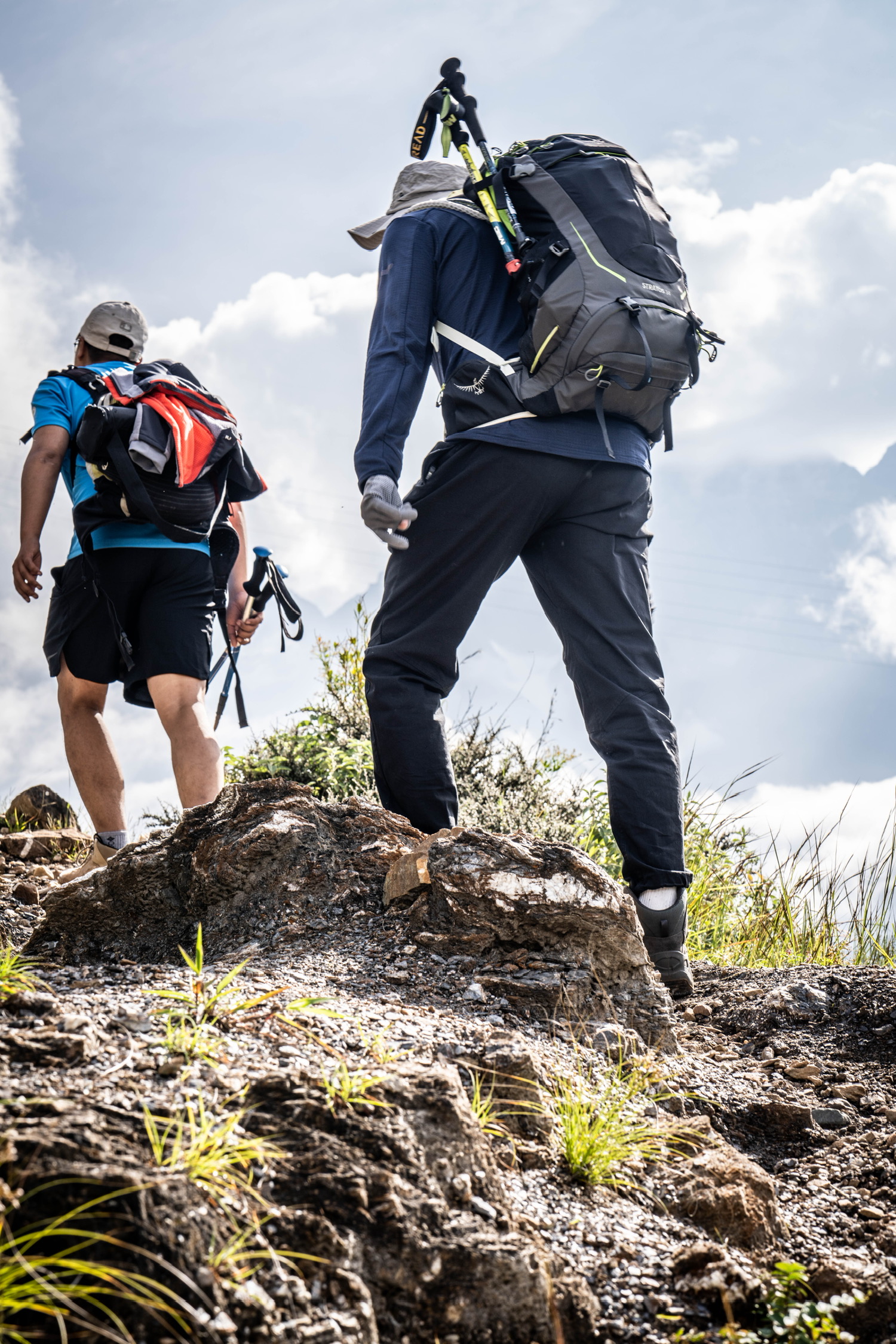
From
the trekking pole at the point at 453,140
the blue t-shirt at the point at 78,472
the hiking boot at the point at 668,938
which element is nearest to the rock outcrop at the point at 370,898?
the hiking boot at the point at 668,938

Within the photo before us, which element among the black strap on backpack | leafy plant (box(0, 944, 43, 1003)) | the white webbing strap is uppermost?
the white webbing strap

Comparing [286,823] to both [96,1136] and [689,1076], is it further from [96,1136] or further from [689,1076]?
[96,1136]

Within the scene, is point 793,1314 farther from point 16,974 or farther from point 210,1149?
point 16,974

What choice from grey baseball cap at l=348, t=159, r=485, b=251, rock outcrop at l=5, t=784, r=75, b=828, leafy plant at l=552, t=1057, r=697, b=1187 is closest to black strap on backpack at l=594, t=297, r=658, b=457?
grey baseball cap at l=348, t=159, r=485, b=251

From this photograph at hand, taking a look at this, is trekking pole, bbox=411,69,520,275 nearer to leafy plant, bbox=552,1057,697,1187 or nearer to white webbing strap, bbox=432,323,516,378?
white webbing strap, bbox=432,323,516,378

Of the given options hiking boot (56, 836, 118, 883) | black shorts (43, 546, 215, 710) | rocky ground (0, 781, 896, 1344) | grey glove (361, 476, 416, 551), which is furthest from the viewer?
hiking boot (56, 836, 118, 883)

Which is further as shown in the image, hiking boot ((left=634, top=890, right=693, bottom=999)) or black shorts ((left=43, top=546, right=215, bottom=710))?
black shorts ((left=43, top=546, right=215, bottom=710))

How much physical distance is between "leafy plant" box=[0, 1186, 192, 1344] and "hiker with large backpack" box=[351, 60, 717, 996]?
187cm

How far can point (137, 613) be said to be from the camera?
419cm

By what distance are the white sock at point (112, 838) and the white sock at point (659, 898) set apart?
2.35 metres

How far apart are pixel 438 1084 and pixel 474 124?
2969 millimetres

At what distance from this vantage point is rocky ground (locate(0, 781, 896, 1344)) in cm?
138

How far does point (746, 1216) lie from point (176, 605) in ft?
10.3

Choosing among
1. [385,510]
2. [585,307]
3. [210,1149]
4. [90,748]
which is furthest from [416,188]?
[210,1149]
